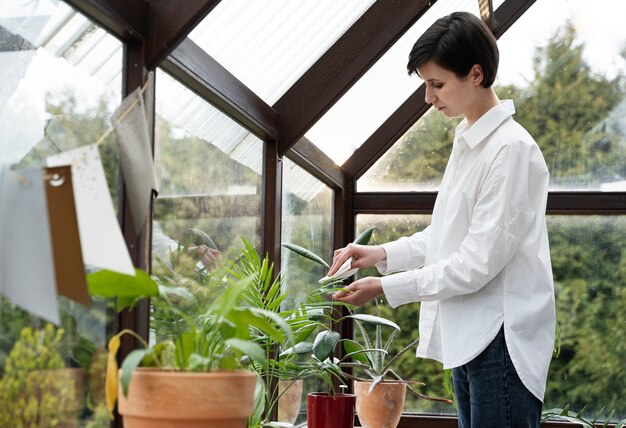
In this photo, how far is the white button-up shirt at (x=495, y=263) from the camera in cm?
221

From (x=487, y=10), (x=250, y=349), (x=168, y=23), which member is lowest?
(x=250, y=349)

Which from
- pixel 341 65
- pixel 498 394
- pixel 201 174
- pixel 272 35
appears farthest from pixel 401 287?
pixel 341 65

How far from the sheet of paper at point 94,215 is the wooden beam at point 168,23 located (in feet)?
2.24

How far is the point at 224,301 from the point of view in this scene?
1570 millimetres

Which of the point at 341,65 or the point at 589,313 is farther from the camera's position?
the point at 589,313

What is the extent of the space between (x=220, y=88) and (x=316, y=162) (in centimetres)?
150

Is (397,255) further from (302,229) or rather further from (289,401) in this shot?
(302,229)

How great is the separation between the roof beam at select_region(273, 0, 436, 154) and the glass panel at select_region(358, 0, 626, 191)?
5.20 ft

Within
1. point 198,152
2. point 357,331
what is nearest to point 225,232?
point 198,152

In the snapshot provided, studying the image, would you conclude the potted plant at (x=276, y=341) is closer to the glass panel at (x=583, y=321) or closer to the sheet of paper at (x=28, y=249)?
the sheet of paper at (x=28, y=249)

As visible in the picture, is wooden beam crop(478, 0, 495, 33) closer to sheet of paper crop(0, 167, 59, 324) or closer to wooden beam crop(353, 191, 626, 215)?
wooden beam crop(353, 191, 626, 215)

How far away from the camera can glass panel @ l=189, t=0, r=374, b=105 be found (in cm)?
293

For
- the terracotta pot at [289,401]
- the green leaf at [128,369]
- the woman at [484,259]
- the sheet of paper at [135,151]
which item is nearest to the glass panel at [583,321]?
the terracotta pot at [289,401]

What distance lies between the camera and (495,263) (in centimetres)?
222
